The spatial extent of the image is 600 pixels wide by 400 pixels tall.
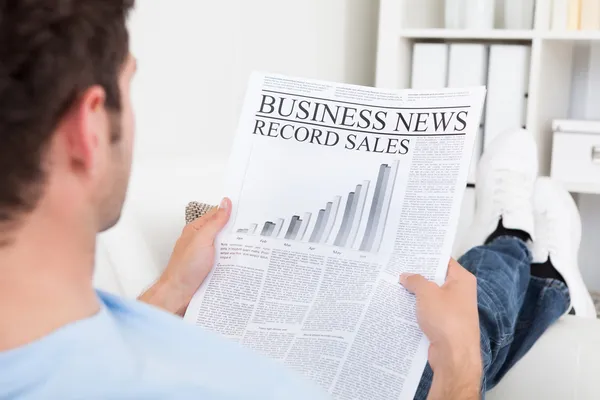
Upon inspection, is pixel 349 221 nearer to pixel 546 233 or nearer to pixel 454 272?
pixel 454 272

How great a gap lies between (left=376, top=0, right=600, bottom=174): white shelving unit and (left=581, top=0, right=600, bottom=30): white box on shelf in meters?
0.03

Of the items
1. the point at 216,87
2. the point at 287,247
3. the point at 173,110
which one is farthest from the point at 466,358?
the point at 216,87

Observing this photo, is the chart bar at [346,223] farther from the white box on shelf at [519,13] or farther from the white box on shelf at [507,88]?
the white box on shelf at [519,13]

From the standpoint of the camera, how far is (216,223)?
0.94 meters

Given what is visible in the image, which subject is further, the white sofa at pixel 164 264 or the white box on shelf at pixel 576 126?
the white box on shelf at pixel 576 126

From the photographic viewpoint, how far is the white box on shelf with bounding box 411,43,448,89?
2.00 meters

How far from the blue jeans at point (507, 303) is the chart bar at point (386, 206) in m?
0.19

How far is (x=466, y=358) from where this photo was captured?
Result: 86 centimetres

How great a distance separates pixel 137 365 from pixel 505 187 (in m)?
1.18

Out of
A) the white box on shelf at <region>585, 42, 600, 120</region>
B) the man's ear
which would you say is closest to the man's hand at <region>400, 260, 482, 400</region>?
the man's ear

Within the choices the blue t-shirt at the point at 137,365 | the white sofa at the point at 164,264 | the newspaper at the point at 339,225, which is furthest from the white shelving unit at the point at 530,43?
the blue t-shirt at the point at 137,365

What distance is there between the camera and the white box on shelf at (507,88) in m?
1.91

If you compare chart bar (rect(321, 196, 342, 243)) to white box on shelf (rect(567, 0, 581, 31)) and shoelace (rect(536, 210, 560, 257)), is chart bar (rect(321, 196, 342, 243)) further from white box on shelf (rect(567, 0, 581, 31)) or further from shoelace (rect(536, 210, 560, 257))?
white box on shelf (rect(567, 0, 581, 31))

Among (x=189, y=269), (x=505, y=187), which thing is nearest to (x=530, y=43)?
(x=505, y=187)
